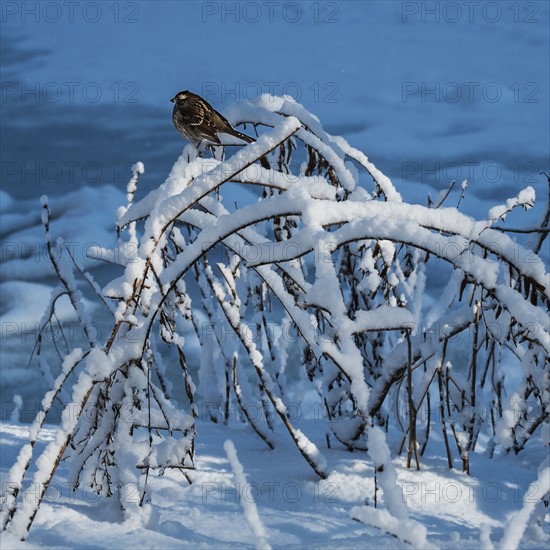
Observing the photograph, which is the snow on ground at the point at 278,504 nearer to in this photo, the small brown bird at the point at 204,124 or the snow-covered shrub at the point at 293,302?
the snow-covered shrub at the point at 293,302

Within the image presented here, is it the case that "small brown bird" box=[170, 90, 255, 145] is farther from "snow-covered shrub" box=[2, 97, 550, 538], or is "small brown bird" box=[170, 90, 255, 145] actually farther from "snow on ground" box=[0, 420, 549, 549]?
"snow on ground" box=[0, 420, 549, 549]

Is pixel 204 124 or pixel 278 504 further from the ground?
pixel 204 124

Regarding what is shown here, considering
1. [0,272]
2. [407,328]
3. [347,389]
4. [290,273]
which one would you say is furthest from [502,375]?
[0,272]

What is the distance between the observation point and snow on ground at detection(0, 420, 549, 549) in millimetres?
1704

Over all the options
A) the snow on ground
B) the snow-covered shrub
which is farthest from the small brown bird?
the snow on ground

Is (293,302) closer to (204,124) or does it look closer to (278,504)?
(278,504)

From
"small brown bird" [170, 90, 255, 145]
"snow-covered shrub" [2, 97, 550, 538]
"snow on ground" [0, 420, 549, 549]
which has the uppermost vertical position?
"small brown bird" [170, 90, 255, 145]

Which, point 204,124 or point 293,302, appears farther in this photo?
point 204,124

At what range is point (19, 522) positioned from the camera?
65.1 inches

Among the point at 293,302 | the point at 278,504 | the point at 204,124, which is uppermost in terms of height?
the point at 204,124

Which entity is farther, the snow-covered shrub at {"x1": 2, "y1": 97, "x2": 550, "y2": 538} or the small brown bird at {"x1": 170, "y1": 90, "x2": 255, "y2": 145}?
the small brown bird at {"x1": 170, "y1": 90, "x2": 255, "y2": 145}

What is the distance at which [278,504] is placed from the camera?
218 cm

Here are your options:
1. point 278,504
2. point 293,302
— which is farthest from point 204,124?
point 278,504

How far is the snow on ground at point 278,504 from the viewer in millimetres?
1704
